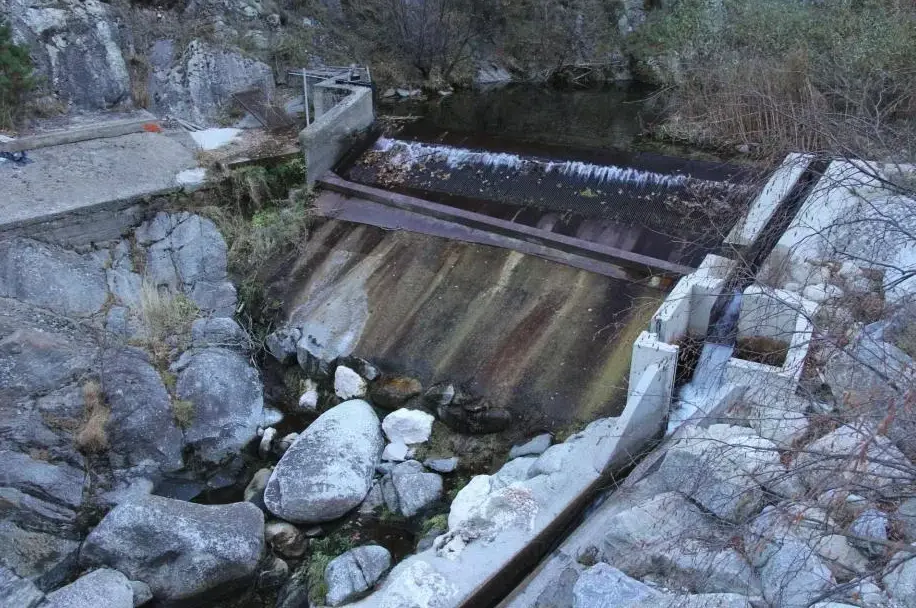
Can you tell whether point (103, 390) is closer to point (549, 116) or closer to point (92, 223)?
point (92, 223)

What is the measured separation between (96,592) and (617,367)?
4585 mm

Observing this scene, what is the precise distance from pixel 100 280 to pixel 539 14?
38.2 ft

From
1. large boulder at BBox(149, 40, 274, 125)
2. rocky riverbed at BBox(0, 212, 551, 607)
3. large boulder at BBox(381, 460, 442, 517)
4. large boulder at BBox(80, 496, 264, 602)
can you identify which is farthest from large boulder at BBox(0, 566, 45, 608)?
large boulder at BBox(149, 40, 274, 125)

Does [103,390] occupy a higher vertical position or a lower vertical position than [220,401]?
higher

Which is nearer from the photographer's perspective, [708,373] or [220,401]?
[708,373]

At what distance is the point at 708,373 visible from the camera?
237 inches

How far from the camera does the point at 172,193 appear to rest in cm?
868

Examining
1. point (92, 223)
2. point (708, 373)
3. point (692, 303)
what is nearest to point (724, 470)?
point (708, 373)

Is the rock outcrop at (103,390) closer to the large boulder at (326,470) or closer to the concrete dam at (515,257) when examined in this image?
the large boulder at (326,470)

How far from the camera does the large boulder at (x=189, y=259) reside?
820 cm

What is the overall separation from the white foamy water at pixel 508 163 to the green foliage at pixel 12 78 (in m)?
4.82

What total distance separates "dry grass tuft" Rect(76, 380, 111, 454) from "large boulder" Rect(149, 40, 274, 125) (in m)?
5.46

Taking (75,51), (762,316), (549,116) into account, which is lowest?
(549,116)

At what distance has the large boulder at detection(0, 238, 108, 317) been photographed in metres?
7.39
